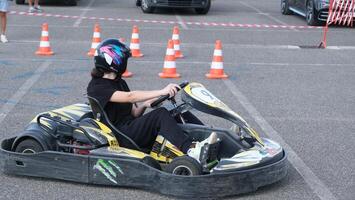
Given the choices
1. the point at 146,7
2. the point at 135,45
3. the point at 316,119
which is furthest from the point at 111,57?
the point at 146,7

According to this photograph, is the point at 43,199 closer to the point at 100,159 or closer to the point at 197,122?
the point at 100,159

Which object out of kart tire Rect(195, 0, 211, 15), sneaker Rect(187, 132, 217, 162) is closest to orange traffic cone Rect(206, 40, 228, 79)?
sneaker Rect(187, 132, 217, 162)

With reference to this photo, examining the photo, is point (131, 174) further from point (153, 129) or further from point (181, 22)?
point (181, 22)

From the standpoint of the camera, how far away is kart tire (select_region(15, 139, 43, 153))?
19.1 ft

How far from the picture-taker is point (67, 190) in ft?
18.4

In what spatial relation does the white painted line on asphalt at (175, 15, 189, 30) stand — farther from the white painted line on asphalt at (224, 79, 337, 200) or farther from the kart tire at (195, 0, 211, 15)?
the white painted line on asphalt at (224, 79, 337, 200)

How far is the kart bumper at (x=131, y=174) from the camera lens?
5.32 metres

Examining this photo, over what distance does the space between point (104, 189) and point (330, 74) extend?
681 centimetres

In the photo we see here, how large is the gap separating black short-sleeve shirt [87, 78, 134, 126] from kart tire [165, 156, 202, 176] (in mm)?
747

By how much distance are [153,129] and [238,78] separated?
207 inches

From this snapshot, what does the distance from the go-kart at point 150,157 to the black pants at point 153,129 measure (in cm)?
6

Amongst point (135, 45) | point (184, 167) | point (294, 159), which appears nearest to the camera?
point (184, 167)

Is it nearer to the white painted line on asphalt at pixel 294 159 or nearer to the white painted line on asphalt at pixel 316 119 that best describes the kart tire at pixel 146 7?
the white painted line on asphalt at pixel 294 159

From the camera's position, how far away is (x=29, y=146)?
585 centimetres
